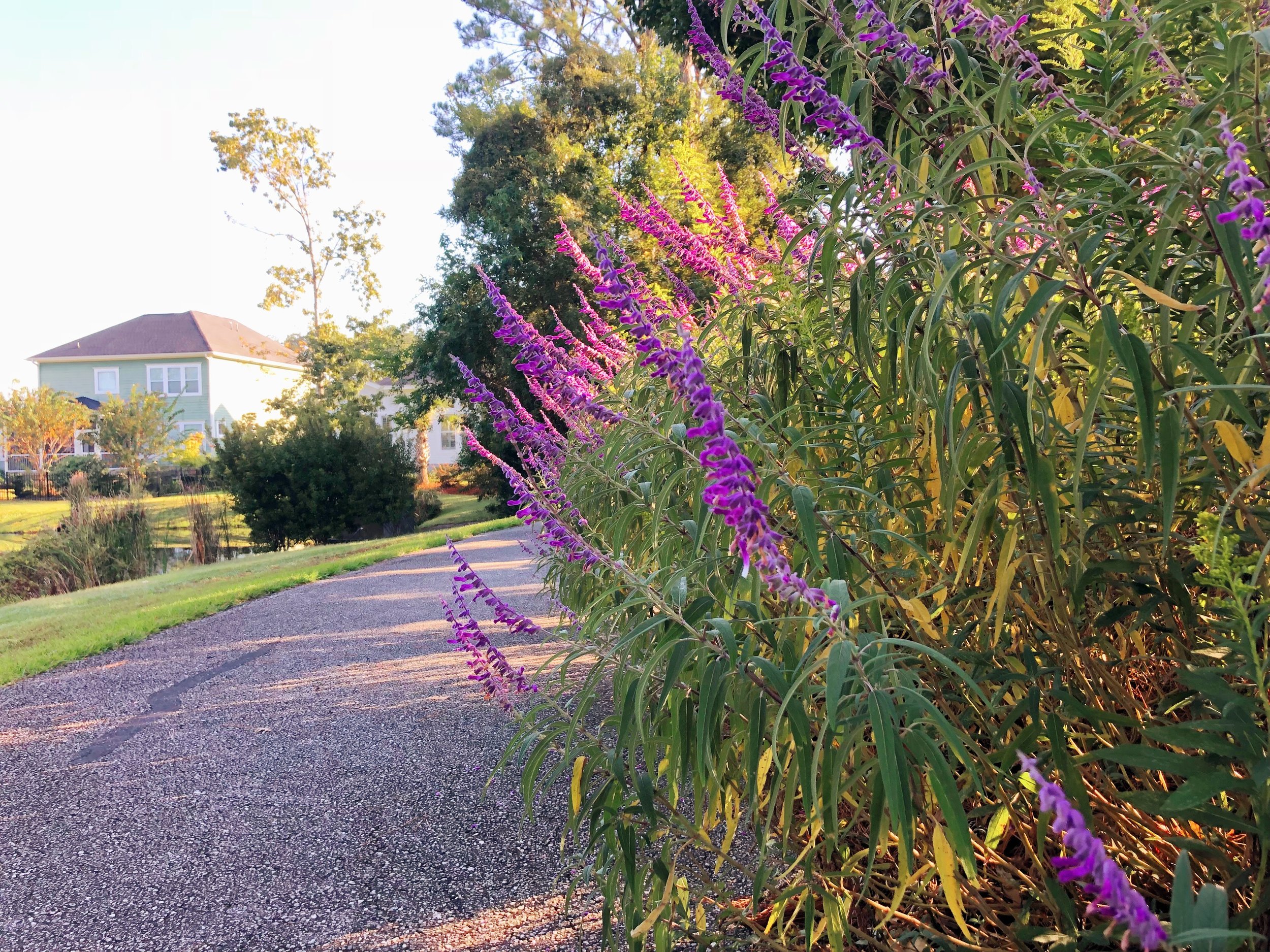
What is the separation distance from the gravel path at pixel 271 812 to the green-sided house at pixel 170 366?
42090 millimetres

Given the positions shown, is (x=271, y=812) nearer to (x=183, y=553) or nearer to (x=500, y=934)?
(x=500, y=934)

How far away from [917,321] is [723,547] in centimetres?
59

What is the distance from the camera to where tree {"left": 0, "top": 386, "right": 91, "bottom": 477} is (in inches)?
1458

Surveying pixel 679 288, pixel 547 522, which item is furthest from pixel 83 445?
pixel 547 522

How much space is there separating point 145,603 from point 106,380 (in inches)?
1794

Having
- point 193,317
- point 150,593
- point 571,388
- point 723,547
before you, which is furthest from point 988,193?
point 193,317

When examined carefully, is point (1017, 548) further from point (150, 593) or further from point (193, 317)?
point (193, 317)

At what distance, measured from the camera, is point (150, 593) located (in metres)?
9.61

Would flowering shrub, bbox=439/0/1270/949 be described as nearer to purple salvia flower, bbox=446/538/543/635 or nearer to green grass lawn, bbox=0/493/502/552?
purple salvia flower, bbox=446/538/543/635

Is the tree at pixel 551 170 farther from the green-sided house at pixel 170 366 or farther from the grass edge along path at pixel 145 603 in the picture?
the green-sided house at pixel 170 366

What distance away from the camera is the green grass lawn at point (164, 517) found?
15.7m

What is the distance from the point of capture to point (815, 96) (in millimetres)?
1363

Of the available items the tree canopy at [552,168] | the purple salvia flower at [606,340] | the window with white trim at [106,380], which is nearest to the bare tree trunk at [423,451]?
the tree canopy at [552,168]

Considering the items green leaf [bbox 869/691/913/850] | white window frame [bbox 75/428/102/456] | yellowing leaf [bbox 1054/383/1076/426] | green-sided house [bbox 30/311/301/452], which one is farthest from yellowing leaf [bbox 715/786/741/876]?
green-sided house [bbox 30/311/301/452]
